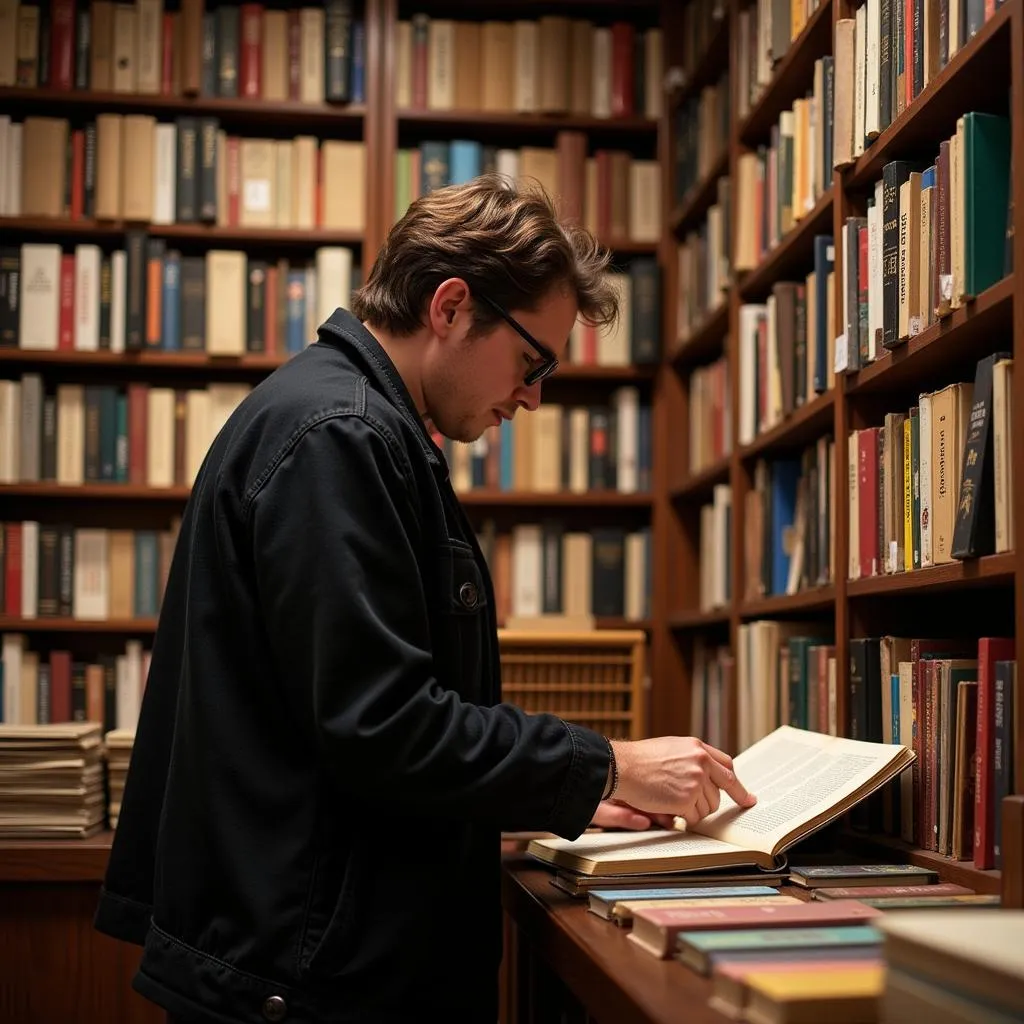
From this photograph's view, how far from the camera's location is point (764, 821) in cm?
149

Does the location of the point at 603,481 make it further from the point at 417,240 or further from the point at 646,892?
the point at 646,892

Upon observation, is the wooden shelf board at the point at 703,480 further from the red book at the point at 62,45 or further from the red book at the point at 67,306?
the red book at the point at 62,45

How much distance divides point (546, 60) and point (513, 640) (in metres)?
1.68

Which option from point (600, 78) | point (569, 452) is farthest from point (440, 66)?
point (569, 452)

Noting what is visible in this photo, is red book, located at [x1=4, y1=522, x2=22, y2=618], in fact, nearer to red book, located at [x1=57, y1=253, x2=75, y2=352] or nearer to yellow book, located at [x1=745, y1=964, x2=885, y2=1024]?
red book, located at [x1=57, y1=253, x2=75, y2=352]

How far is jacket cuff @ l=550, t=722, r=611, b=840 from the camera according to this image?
1313 mm

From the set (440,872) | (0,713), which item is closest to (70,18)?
(0,713)

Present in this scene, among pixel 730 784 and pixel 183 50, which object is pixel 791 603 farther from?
pixel 183 50

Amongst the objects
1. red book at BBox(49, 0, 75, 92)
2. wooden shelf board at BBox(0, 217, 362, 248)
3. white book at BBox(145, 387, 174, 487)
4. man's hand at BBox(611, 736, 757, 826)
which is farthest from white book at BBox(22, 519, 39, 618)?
man's hand at BBox(611, 736, 757, 826)

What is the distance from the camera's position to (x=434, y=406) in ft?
5.16

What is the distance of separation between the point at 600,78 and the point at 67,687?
7.00 feet

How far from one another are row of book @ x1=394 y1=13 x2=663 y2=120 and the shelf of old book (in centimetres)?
20

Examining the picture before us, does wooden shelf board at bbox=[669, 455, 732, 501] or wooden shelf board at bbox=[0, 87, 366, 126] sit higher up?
wooden shelf board at bbox=[0, 87, 366, 126]

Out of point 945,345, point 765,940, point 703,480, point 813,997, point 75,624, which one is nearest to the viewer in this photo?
point 813,997
